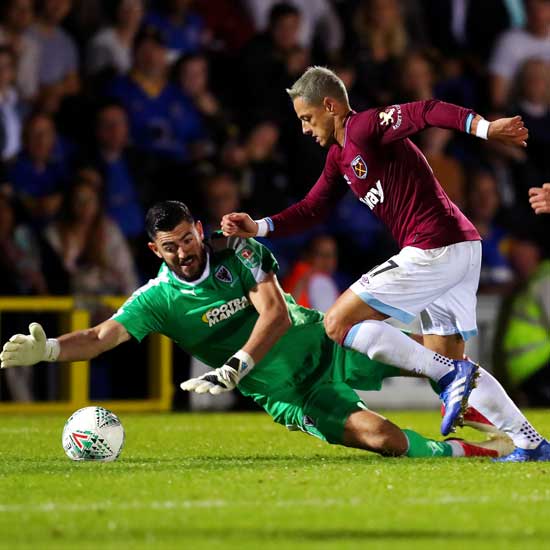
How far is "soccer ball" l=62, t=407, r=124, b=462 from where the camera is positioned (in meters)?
7.21

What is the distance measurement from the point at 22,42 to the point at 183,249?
5.95 meters

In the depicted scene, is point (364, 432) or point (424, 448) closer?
point (364, 432)

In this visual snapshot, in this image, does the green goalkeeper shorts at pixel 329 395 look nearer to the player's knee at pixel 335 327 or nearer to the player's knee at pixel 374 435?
the player's knee at pixel 374 435

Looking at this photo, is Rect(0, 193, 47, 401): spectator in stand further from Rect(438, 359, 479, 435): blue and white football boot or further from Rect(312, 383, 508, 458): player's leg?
Rect(438, 359, 479, 435): blue and white football boot

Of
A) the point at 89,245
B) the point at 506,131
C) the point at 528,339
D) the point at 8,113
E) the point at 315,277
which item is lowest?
the point at 528,339

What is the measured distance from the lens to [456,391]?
657 cm

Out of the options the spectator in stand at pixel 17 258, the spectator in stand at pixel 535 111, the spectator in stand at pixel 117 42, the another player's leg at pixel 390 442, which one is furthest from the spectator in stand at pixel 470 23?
the another player's leg at pixel 390 442

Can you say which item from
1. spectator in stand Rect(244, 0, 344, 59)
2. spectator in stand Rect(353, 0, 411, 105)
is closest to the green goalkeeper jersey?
spectator in stand Rect(353, 0, 411, 105)

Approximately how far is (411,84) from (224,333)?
24.5 ft

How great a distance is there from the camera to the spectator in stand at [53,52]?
12781mm

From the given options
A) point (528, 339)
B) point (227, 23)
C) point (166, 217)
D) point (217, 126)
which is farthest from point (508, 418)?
point (227, 23)

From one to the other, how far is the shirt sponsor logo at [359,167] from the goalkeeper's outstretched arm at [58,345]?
169 centimetres

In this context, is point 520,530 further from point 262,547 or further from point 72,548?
point 72,548

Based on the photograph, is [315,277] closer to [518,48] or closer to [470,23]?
[518,48]
